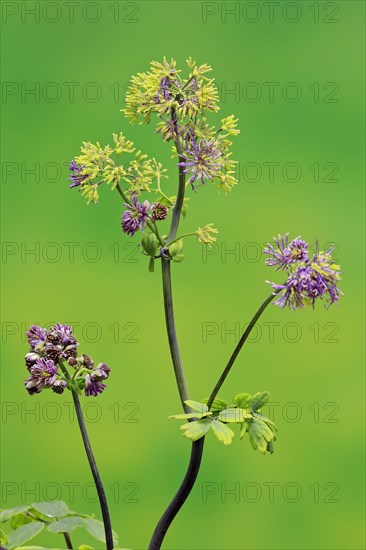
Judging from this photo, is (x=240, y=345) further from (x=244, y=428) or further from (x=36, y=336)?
(x=36, y=336)

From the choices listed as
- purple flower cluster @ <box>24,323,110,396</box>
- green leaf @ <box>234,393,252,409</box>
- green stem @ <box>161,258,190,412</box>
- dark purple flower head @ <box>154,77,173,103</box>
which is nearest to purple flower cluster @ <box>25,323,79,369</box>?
purple flower cluster @ <box>24,323,110,396</box>

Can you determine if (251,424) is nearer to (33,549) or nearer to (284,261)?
(284,261)

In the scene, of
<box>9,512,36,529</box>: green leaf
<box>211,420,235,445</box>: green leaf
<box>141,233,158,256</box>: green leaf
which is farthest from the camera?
<box>9,512,36,529</box>: green leaf

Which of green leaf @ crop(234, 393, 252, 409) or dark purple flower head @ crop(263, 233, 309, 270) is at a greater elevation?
dark purple flower head @ crop(263, 233, 309, 270)

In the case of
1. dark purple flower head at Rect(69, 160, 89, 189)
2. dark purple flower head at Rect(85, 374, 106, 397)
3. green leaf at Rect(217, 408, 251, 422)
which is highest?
dark purple flower head at Rect(69, 160, 89, 189)

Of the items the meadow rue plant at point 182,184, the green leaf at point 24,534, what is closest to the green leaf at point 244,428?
the meadow rue plant at point 182,184

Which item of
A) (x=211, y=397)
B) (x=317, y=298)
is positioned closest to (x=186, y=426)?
(x=211, y=397)

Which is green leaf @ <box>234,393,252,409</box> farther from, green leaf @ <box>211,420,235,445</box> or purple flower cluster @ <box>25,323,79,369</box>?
purple flower cluster @ <box>25,323,79,369</box>

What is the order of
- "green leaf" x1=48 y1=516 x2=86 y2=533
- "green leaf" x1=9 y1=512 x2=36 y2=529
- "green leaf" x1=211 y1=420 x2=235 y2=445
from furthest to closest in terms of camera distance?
"green leaf" x1=9 y1=512 x2=36 y2=529, "green leaf" x1=48 y1=516 x2=86 y2=533, "green leaf" x1=211 y1=420 x2=235 y2=445
